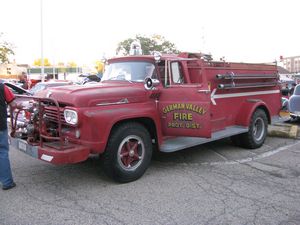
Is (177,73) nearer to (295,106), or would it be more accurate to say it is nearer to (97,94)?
(97,94)

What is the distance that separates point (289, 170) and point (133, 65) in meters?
3.46

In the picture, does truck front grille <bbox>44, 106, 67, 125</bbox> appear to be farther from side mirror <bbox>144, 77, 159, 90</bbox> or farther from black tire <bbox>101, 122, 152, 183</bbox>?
side mirror <bbox>144, 77, 159, 90</bbox>

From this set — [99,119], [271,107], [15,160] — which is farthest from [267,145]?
[15,160]

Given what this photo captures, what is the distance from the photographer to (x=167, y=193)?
17.6 feet

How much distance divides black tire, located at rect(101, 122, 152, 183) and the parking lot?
0.62ft

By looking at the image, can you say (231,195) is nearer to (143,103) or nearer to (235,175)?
(235,175)

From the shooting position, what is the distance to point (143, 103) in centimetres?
612

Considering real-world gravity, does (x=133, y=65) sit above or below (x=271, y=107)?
above

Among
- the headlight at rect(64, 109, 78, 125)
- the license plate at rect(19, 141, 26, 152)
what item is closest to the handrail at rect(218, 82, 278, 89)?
the headlight at rect(64, 109, 78, 125)

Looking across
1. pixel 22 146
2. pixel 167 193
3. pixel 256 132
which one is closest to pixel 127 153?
pixel 167 193

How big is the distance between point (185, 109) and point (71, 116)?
77.6 inches

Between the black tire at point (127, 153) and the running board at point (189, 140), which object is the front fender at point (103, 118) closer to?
the black tire at point (127, 153)

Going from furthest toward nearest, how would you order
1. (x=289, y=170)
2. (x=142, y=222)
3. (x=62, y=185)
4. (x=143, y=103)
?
(x=289, y=170)
(x=143, y=103)
(x=62, y=185)
(x=142, y=222)

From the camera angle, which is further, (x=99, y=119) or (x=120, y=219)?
Answer: (x=99, y=119)
